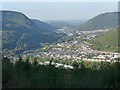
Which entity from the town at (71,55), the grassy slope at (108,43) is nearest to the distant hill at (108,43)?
the grassy slope at (108,43)

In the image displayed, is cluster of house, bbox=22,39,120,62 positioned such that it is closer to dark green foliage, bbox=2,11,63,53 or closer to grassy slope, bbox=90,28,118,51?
grassy slope, bbox=90,28,118,51

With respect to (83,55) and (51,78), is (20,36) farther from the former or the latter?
(51,78)

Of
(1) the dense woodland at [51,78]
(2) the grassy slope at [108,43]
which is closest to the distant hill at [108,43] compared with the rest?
(2) the grassy slope at [108,43]

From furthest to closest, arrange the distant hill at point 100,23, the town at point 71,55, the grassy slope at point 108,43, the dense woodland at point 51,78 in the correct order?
the distant hill at point 100,23
the grassy slope at point 108,43
the town at point 71,55
the dense woodland at point 51,78

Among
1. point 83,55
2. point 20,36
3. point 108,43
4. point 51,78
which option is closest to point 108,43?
point 108,43

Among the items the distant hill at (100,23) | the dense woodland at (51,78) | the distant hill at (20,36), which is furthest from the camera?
the distant hill at (100,23)

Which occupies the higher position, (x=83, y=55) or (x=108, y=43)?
(x=108, y=43)

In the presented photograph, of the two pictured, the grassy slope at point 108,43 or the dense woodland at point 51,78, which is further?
the grassy slope at point 108,43

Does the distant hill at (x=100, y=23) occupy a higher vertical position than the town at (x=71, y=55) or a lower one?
higher

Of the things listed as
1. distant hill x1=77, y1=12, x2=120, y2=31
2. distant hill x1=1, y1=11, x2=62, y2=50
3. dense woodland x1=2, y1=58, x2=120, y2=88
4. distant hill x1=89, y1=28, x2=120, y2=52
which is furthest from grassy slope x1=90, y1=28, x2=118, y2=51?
distant hill x1=77, y1=12, x2=120, y2=31

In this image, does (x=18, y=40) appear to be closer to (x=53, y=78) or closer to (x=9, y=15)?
(x=9, y=15)

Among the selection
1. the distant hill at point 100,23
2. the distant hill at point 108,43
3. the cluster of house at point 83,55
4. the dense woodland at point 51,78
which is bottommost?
the cluster of house at point 83,55

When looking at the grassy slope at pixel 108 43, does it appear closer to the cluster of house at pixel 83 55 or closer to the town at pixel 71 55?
the town at pixel 71 55
